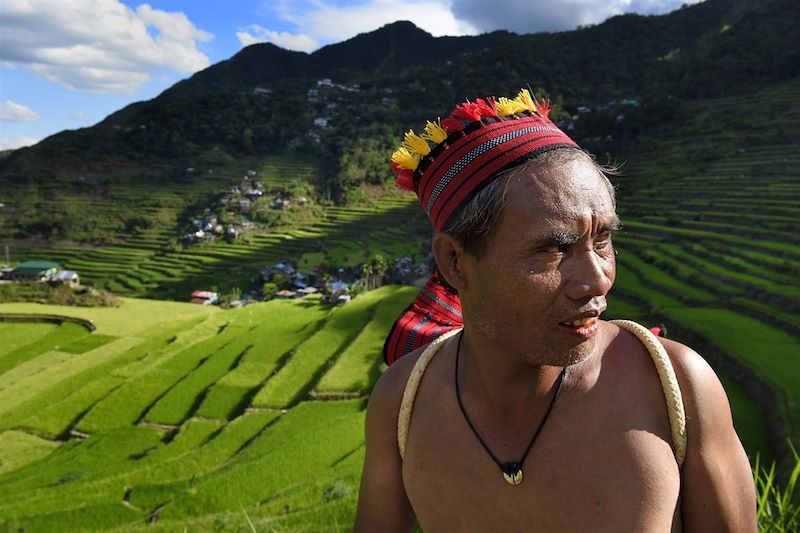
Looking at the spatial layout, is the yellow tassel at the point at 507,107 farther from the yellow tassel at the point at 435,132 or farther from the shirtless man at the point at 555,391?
the yellow tassel at the point at 435,132

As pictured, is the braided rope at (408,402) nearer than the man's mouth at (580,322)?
No

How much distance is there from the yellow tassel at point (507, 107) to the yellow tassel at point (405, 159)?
0.26m

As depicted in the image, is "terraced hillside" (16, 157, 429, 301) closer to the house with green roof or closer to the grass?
the house with green roof

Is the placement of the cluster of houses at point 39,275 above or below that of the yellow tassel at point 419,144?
below

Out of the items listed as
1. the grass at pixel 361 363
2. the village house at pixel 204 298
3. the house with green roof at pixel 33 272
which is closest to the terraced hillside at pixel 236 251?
the village house at pixel 204 298

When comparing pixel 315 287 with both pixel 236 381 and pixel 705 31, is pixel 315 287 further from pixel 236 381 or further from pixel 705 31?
pixel 705 31

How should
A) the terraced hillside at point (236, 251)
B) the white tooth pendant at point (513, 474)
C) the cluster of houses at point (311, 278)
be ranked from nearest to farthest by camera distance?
the white tooth pendant at point (513, 474) < the cluster of houses at point (311, 278) < the terraced hillside at point (236, 251)

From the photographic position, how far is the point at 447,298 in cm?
206

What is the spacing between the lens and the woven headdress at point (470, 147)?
1.31 meters

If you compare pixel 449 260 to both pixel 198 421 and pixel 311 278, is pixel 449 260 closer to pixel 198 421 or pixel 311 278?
pixel 198 421

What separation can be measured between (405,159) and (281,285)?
44211mm

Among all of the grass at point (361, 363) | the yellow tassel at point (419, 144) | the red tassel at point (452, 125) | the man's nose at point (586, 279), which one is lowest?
the grass at point (361, 363)

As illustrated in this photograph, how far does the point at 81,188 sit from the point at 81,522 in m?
72.9

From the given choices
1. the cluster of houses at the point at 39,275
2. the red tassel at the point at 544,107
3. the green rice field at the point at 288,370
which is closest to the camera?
the red tassel at the point at 544,107
